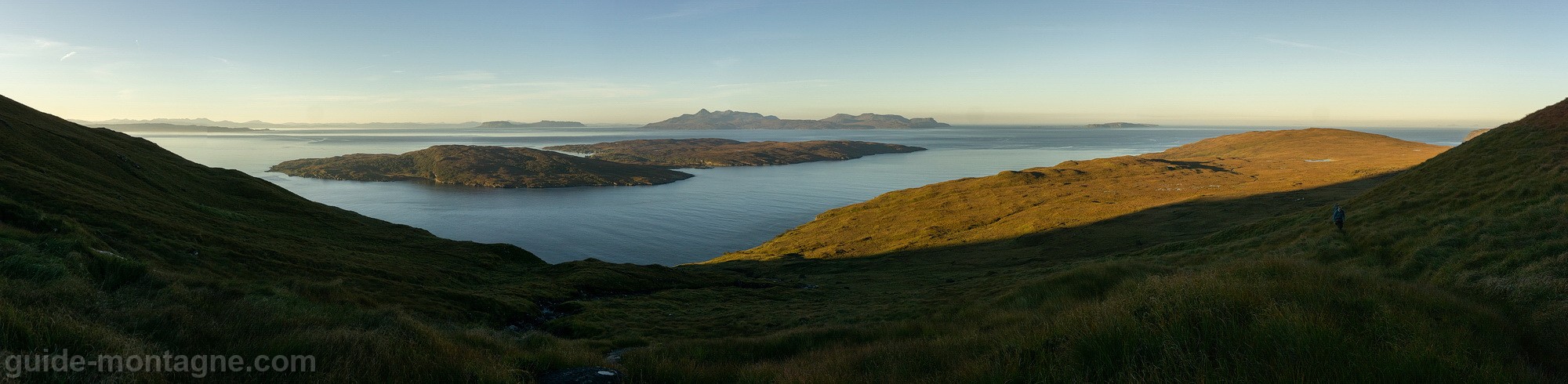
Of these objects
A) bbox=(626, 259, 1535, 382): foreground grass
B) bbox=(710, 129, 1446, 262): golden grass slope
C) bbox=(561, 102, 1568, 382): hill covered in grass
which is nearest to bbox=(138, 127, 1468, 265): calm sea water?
bbox=(710, 129, 1446, 262): golden grass slope

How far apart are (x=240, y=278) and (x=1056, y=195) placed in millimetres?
86072

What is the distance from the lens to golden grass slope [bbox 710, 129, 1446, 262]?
63656 millimetres

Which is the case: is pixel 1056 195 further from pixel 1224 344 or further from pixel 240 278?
pixel 240 278

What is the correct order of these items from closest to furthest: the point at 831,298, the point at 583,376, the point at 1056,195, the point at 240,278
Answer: the point at 583,376 < the point at 240,278 < the point at 831,298 < the point at 1056,195

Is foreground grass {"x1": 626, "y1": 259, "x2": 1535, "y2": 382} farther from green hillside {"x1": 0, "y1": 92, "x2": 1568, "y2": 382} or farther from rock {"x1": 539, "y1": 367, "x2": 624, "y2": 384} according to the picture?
rock {"x1": 539, "y1": 367, "x2": 624, "y2": 384}

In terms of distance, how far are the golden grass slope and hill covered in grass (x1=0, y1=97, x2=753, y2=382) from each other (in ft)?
93.1

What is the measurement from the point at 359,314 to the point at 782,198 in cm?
13517

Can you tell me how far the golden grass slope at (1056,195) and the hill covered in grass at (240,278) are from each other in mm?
28364

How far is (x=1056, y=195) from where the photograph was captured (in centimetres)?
8469

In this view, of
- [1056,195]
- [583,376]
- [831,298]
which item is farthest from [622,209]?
[583,376]

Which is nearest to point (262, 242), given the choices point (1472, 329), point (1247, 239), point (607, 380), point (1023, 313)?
point (607, 380)

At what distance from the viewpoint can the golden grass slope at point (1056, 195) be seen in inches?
2506

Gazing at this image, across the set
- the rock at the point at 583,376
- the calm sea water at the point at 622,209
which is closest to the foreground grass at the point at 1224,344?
the rock at the point at 583,376

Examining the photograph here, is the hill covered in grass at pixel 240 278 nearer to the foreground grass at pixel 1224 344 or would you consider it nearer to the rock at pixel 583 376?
the rock at pixel 583 376
